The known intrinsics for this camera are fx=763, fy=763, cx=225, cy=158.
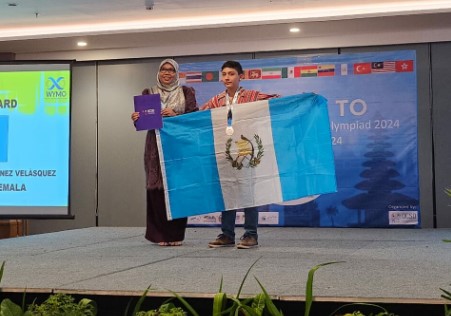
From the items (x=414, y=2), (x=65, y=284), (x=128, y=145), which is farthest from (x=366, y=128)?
(x=65, y=284)

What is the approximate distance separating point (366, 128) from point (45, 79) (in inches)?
149

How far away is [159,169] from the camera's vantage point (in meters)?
5.67

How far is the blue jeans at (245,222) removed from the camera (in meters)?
5.41

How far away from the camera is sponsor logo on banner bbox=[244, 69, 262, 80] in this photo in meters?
8.90

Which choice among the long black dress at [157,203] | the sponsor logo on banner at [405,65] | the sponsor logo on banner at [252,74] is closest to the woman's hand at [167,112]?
the long black dress at [157,203]

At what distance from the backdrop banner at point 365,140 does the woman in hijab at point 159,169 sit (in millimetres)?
3098

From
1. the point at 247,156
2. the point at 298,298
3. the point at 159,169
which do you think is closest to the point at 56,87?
the point at 159,169

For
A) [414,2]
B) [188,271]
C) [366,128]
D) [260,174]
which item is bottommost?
[188,271]

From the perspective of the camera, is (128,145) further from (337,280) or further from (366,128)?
(337,280)

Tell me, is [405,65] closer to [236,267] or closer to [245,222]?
[245,222]

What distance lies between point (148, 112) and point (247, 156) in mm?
799

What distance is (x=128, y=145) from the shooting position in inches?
370

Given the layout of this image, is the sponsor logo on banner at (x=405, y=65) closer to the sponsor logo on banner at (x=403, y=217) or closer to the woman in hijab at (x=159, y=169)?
the sponsor logo on banner at (x=403, y=217)

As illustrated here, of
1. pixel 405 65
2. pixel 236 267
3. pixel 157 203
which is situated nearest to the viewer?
pixel 236 267
